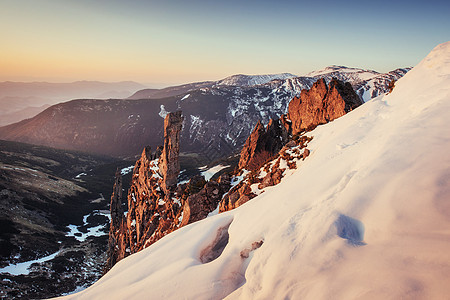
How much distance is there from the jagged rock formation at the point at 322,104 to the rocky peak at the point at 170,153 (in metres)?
24.8

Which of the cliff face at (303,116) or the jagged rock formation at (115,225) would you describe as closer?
the cliff face at (303,116)

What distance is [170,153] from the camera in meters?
45.1

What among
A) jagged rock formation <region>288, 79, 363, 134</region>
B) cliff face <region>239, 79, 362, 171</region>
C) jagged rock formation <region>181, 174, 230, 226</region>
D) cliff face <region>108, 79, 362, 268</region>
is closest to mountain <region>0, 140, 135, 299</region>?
cliff face <region>108, 79, 362, 268</region>

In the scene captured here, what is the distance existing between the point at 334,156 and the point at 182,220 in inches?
793

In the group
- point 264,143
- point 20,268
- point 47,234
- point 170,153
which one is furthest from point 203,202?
point 47,234

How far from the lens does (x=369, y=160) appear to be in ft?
32.9

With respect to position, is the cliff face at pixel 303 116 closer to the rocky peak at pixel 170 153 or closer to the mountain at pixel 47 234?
the rocky peak at pixel 170 153

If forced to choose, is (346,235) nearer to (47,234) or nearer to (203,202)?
(203,202)

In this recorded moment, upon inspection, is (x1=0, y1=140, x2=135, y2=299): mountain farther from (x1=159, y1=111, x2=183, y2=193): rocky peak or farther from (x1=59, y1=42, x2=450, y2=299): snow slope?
(x1=59, y1=42, x2=450, y2=299): snow slope

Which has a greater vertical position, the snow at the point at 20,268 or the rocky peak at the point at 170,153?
the rocky peak at the point at 170,153

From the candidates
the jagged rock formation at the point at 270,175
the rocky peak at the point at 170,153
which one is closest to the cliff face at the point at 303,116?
the jagged rock formation at the point at 270,175

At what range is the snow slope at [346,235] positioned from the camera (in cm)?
606

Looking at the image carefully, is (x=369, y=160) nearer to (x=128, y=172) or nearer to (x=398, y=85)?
(x=398, y=85)

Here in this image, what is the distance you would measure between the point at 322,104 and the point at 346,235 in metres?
32.8
